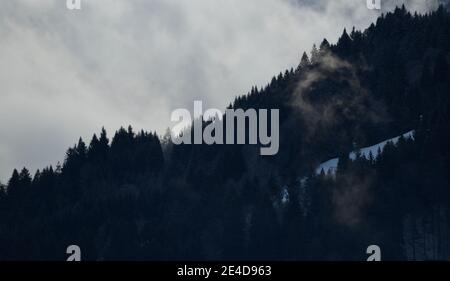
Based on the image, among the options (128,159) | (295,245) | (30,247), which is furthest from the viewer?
(128,159)

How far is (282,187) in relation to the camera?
162m

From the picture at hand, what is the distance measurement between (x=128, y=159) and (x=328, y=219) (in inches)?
2391

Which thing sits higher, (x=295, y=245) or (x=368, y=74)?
(x=368, y=74)

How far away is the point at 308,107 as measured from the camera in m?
193

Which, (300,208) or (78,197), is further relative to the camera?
(78,197)

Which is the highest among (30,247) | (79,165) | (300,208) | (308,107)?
(308,107)

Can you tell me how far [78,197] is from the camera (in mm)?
165000

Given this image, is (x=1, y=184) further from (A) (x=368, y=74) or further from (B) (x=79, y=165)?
(A) (x=368, y=74)

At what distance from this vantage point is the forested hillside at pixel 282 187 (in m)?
118

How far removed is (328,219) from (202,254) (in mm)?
19706

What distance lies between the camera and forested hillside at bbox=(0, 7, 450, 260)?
388 ft
